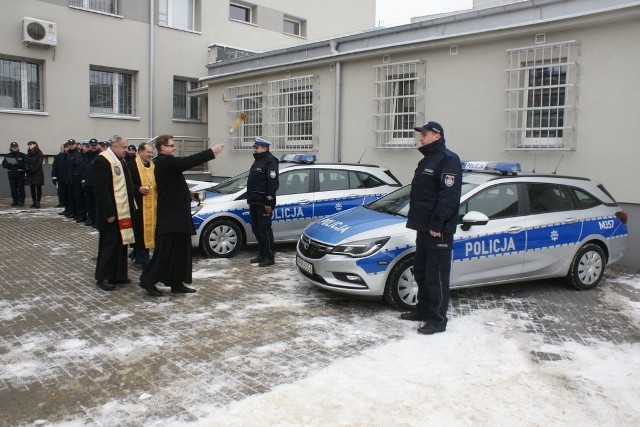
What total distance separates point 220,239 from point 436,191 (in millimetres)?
4309

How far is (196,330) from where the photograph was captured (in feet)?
17.3

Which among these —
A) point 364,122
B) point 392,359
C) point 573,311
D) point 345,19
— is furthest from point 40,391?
point 345,19

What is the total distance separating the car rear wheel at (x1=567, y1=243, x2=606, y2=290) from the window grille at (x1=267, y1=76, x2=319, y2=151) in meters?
7.40

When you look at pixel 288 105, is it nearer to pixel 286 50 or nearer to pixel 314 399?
pixel 286 50

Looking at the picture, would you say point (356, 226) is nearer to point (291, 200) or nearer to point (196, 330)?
point (196, 330)

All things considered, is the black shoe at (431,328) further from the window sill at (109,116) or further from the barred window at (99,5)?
the barred window at (99,5)

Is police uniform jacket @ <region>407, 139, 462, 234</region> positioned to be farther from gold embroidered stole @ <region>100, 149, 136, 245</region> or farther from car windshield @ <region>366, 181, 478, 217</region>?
gold embroidered stole @ <region>100, 149, 136, 245</region>

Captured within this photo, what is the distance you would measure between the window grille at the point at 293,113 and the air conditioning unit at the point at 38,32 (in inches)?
265

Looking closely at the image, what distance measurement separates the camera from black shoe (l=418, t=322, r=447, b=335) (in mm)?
5234

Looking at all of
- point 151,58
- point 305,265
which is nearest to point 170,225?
point 305,265

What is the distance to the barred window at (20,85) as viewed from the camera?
51.8 feet

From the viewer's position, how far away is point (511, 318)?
5801 mm

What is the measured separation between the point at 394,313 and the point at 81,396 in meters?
3.19

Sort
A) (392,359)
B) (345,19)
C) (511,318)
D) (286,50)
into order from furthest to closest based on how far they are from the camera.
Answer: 1. (345,19)
2. (286,50)
3. (511,318)
4. (392,359)
